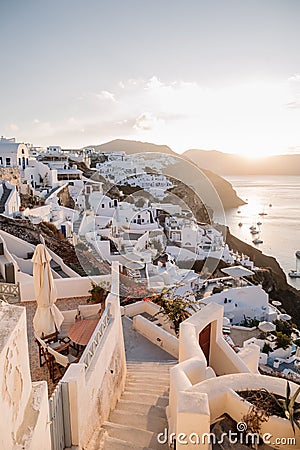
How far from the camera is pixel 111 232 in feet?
45.9

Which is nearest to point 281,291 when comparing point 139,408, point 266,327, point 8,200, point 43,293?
point 266,327

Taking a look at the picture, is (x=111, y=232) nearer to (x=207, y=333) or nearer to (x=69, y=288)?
(x=69, y=288)

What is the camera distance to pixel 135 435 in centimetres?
300

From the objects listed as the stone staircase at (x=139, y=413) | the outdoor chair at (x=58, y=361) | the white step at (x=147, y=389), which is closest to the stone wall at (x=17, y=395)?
the stone staircase at (x=139, y=413)

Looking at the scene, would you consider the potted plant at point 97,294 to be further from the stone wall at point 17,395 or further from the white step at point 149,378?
the stone wall at point 17,395

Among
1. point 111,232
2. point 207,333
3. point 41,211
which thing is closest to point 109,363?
point 207,333

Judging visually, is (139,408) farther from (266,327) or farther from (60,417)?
(266,327)

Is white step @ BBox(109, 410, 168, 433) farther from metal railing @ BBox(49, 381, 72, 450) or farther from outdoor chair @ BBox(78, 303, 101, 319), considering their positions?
outdoor chair @ BBox(78, 303, 101, 319)

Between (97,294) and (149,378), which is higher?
(97,294)

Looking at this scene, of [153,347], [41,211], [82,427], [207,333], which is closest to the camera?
[82,427]

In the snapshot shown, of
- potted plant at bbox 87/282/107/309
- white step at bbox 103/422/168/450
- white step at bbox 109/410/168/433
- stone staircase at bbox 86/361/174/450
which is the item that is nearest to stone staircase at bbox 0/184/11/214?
potted plant at bbox 87/282/107/309

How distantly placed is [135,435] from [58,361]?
1.31 metres

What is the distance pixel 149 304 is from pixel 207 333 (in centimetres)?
273

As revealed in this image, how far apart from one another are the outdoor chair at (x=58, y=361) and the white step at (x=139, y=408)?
818 mm
